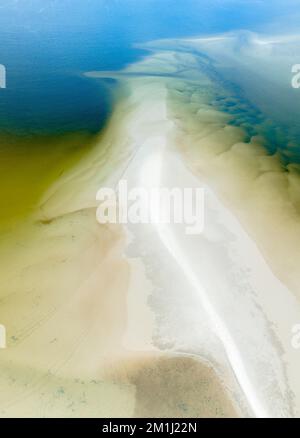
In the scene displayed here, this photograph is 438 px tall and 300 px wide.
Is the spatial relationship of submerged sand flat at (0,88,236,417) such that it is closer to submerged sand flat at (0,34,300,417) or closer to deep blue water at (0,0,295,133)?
submerged sand flat at (0,34,300,417)

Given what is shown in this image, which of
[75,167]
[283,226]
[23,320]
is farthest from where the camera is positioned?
[75,167]

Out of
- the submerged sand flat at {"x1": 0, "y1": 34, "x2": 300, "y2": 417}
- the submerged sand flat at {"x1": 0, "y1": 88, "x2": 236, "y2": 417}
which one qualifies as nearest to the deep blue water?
the submerged sand flat at {"x1": 0, "y1": 34, "x2": 300, "y2": 417}

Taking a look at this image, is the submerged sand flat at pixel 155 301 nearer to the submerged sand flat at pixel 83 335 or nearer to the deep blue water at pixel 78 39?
the submerged sand flat at pixel 83 335

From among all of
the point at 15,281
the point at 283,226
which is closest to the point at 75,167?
the point at 15,281

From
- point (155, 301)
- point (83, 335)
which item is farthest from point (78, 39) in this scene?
point (83, 335)

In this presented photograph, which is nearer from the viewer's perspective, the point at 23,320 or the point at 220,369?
the point at 220,369

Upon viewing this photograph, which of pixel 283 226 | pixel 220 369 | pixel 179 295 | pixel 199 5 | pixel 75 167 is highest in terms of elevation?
pixel 199 5

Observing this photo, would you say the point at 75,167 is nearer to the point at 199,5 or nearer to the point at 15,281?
the point at 15,281
